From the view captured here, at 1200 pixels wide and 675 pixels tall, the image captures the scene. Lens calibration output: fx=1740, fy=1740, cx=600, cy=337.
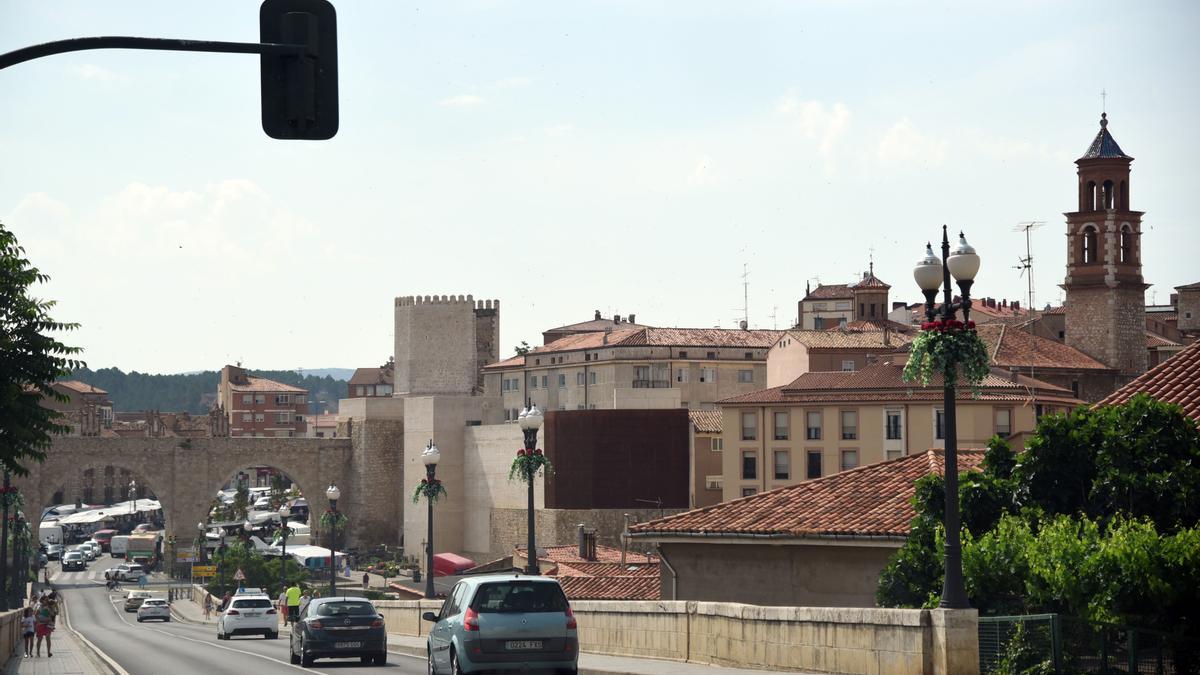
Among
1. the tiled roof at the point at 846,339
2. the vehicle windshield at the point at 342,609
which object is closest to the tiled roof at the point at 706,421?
the tiled roof at the point at 846,339

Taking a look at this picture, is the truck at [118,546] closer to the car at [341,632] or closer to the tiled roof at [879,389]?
the tiled roof at [879,389]

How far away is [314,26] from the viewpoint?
13.9m

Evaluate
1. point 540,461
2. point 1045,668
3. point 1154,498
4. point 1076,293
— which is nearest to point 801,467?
point 1076,293

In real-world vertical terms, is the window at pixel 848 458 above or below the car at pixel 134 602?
above

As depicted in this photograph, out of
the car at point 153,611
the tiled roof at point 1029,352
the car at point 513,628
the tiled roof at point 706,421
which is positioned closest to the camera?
the car at point 513,628

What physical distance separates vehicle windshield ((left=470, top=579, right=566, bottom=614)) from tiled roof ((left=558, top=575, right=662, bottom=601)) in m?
24.7

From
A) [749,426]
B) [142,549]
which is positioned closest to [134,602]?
[749,426]

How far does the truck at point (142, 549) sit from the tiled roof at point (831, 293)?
60.7 metres

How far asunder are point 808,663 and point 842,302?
135914mm

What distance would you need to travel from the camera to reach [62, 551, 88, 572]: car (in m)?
136

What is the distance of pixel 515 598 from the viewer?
72.6 ft

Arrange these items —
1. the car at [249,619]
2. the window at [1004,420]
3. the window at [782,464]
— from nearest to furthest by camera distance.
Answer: the car at [249,619], the window at [1004,420], the window at [782,464]

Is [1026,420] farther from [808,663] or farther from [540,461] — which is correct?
[808,663]

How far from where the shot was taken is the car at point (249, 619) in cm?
4588
